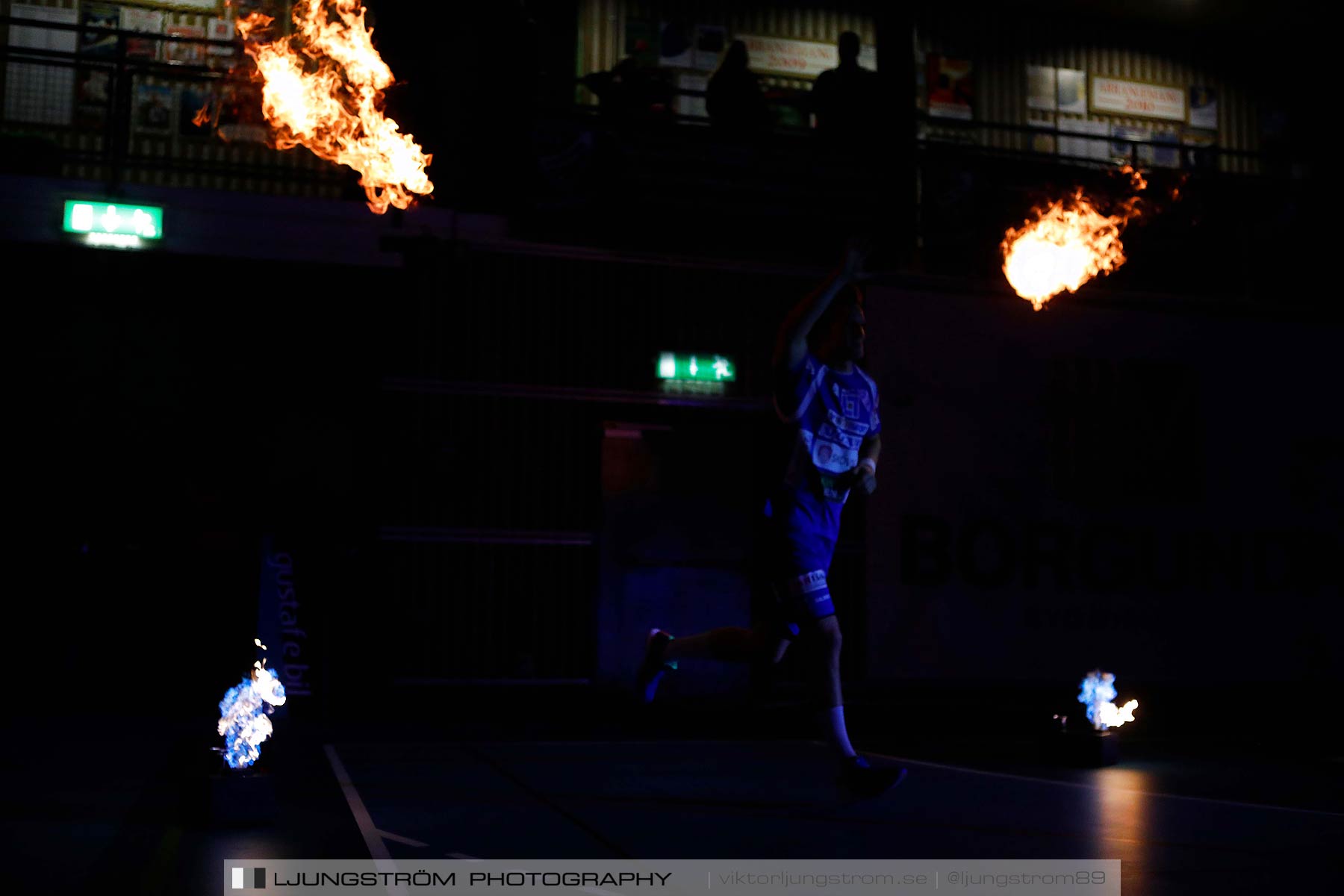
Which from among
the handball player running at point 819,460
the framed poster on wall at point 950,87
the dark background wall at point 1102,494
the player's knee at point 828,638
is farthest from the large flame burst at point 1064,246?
the player's knee at point 828,638

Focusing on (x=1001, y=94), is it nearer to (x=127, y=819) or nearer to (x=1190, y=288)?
(x=1190, y=288)

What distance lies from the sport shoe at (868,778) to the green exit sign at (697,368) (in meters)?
7.36

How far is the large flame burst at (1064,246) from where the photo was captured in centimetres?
1245

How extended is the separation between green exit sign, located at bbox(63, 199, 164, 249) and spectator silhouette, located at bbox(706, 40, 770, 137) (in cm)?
574

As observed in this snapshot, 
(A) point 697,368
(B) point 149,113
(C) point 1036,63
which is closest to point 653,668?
(A) point 697,368

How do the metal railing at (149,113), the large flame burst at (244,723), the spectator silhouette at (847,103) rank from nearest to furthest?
the large flame burst at (244,723)
the metal railing at (149,113)
the spectator silhouette at (847,103)

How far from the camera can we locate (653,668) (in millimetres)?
6496

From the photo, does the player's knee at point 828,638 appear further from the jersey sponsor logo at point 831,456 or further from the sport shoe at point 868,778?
the jersey sponsor logo at point 831,456

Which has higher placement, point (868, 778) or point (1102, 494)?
point (1102, 494)

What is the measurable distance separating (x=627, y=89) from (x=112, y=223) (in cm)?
532

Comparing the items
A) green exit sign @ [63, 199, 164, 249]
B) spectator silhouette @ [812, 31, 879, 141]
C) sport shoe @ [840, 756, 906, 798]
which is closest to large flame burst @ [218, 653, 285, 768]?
sport shoe @ [840, 756, 906, 798]

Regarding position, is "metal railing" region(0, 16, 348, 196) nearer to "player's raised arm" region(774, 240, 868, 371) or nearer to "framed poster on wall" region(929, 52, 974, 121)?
"player's raised arm" region(774, 240, 868, 371)

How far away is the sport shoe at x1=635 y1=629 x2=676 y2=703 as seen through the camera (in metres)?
6.47

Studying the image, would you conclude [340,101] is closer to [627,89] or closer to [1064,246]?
[627,89]
